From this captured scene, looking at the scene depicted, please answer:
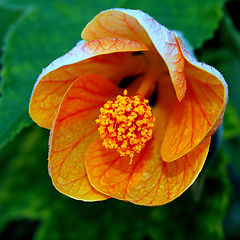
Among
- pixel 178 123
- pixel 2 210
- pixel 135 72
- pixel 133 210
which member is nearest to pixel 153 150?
pixel 178 123

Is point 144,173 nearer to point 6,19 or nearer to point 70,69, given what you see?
point 70,69

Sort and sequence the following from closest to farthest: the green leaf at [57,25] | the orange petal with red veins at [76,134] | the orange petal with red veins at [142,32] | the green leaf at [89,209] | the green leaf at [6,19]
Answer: the orange petal with red veins at [142,32], the orange petal with red veins at [76,134], the green leaf at [57,25], the green leaf at [89,209], the green leaf at [6,19]

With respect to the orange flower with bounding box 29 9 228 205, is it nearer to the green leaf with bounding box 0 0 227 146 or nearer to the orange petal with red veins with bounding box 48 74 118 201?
the orange petal with red veins with bounding box 48 74 118 201

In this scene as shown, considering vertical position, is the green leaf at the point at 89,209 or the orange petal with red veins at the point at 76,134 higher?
the orange petal with red veins at the point at 76,134

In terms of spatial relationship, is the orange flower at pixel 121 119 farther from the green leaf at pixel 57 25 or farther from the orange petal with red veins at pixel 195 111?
the green leaf at pixel 57 25

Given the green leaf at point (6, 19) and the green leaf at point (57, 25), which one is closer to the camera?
the green leaf at point (57, 25)

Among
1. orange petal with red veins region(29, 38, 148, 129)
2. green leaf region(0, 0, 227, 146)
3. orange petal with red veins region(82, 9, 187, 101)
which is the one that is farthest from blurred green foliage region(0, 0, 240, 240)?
orange petal with red veins region(82, 9, 187, 101)

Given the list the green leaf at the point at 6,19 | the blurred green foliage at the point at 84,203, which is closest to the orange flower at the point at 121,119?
the blurred green foliage at the point at 84,203
